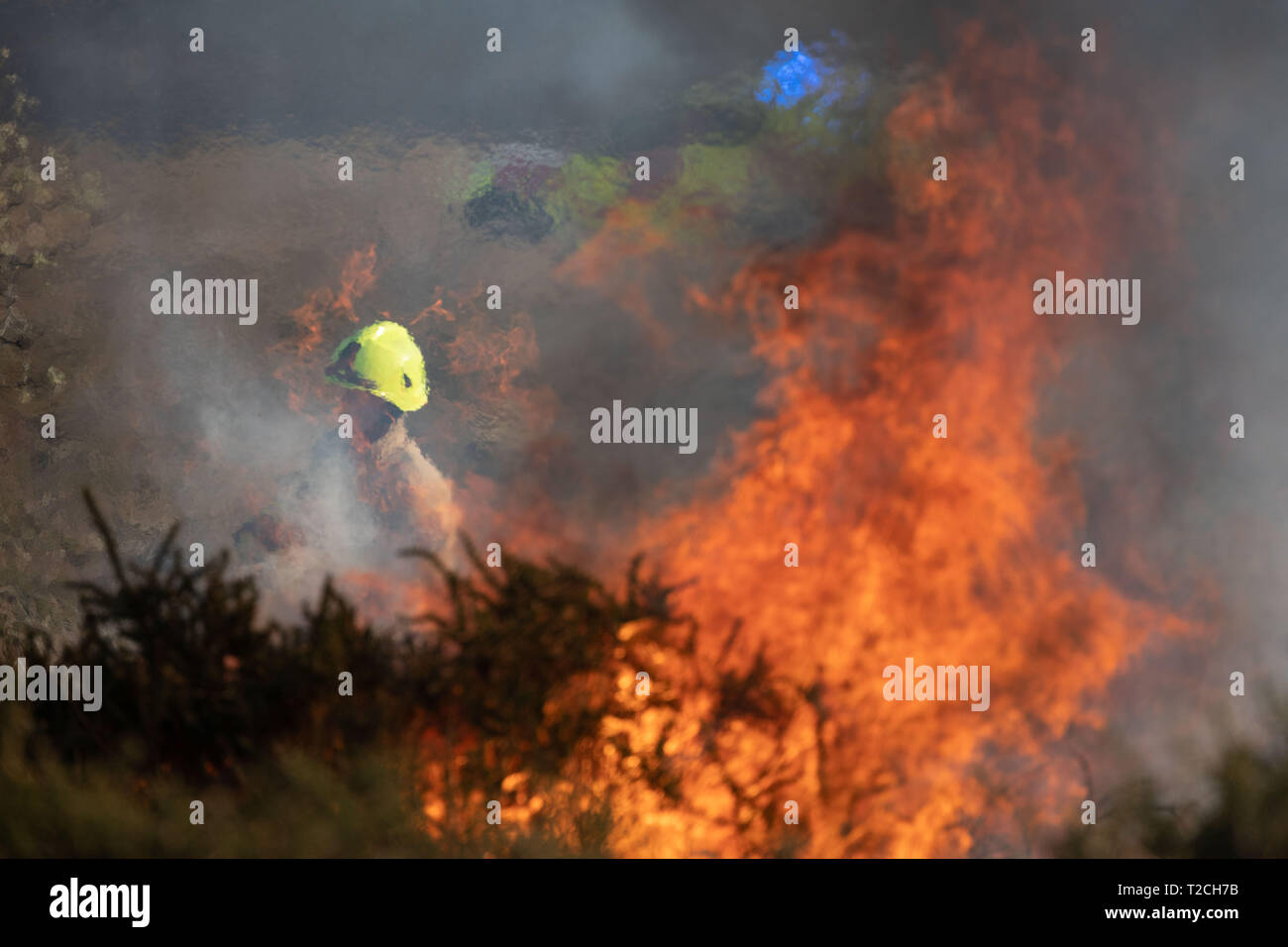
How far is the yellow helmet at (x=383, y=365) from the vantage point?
5902mm

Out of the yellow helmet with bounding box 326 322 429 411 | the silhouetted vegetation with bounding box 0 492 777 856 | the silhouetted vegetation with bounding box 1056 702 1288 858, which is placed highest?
the yellow helmet with bounding box 326 322 429 411

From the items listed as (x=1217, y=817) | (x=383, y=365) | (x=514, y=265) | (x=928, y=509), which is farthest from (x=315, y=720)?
(x=1217, y=817)

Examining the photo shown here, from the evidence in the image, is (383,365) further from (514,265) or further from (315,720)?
(315,720)

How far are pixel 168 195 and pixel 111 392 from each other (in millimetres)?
1228

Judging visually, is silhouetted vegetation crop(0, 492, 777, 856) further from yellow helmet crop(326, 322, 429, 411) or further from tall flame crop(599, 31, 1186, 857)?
yellow helmet crop(326, 322, 429, 411)

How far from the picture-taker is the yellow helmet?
5.90 metres

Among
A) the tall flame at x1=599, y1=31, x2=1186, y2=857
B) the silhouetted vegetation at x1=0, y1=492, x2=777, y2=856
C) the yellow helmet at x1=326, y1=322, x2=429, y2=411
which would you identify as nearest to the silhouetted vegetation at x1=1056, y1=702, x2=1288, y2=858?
the tall flame at x1=599, y1=31, x2=1186, y2=857

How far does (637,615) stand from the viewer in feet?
19.0

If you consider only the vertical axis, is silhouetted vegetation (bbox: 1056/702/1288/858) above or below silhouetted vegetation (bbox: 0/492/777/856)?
below

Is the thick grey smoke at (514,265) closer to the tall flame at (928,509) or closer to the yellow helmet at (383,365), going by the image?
the yellow helmet at (383,365)

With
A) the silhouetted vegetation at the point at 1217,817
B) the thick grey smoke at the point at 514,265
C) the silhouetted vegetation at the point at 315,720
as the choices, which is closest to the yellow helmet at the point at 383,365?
the thick grey smoke at the point at 514,265
